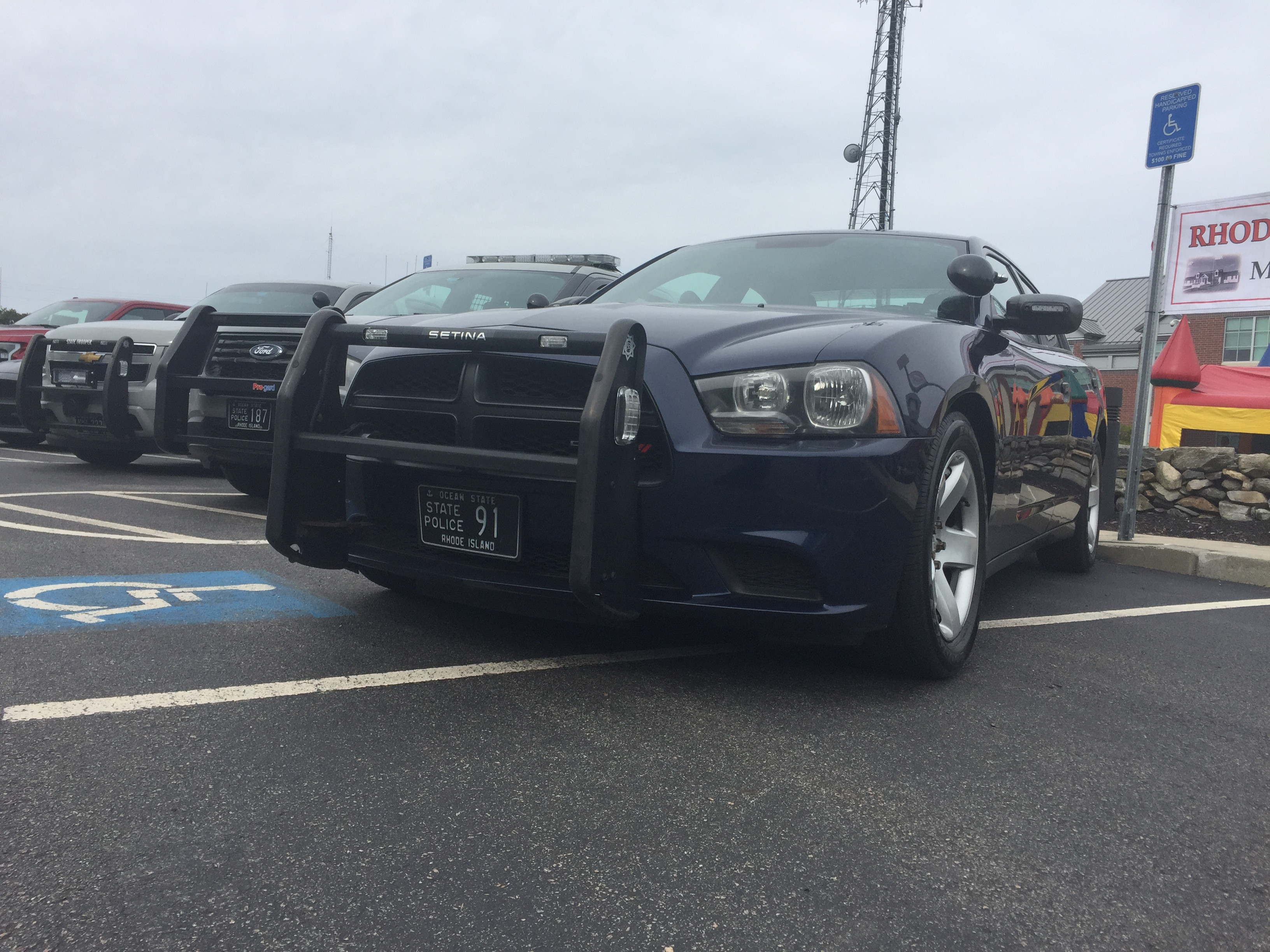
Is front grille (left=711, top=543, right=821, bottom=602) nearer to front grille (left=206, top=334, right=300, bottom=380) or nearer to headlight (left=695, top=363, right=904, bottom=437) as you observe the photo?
headlight (left=695, top=363, right=904, bottom=437)

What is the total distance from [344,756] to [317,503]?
3.41 ft

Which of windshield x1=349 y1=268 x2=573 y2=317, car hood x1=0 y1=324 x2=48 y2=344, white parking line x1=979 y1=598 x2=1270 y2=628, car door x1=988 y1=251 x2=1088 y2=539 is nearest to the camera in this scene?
car door x1=988 y1=251 x2=1088 y2=539

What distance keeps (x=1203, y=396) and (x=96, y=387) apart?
14428mm

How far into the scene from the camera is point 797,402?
9.17 ft

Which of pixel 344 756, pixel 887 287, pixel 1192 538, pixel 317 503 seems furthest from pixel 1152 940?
pixel 1192 538

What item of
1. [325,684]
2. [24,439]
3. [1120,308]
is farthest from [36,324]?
[1120,308]

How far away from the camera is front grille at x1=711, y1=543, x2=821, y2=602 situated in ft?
9.18

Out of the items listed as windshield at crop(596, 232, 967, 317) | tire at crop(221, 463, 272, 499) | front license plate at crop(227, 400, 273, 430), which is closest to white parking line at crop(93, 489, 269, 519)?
tire at crop(221, 463, 272, 499)

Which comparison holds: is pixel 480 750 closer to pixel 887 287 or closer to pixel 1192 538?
pixel 887 287

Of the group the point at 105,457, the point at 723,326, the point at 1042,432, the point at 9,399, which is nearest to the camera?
the point at 723,326

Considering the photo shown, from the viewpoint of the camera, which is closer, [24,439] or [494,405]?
[494,405]

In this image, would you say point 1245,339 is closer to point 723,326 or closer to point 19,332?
point 19,332

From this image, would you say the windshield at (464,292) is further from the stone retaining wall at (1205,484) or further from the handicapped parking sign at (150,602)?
the stone retaining wall at (1205,484)

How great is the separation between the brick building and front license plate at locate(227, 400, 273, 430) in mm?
29279
